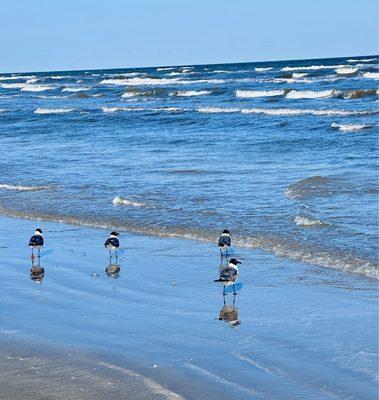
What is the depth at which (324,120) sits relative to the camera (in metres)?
31.4

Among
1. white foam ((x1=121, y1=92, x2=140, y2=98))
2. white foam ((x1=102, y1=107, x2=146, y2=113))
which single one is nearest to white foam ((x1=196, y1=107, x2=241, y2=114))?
white foam ((x1=102, y1=107, x2=146, y2=113))

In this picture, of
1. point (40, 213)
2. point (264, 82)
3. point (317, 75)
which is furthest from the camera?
point (317, 75)

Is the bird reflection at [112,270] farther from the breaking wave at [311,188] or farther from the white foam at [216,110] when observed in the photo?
the white foam at [216,110]

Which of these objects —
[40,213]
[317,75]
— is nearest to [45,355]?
[40,213]

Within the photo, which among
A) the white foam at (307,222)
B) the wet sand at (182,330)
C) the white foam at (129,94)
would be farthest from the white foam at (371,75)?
the wet sand at (182,330)

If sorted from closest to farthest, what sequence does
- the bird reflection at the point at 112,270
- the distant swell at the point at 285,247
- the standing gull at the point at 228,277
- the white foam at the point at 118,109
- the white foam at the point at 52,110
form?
1. the standing gull at the point at 228,277
2. the distant swell at the point at 285,247
3. the bird reflection at the point at 112,270
4. the white foam at the point at 118,109
5. the white foam at the point at 52,110

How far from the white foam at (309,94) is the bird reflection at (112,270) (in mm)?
33210

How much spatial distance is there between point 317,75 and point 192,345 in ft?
190

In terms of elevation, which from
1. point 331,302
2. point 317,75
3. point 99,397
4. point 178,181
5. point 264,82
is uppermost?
point 317,75

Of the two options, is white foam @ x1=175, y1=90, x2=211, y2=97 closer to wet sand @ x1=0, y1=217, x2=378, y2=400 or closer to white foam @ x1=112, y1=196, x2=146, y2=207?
white foam @ x1=112, y1=196, x2=146, y2=207

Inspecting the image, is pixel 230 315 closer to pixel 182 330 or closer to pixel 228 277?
pixel 182 330

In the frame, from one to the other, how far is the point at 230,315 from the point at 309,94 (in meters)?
37.2

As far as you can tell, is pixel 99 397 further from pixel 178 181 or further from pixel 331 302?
pixel 178 181

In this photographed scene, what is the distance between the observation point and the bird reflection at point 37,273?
1178 centimetres
